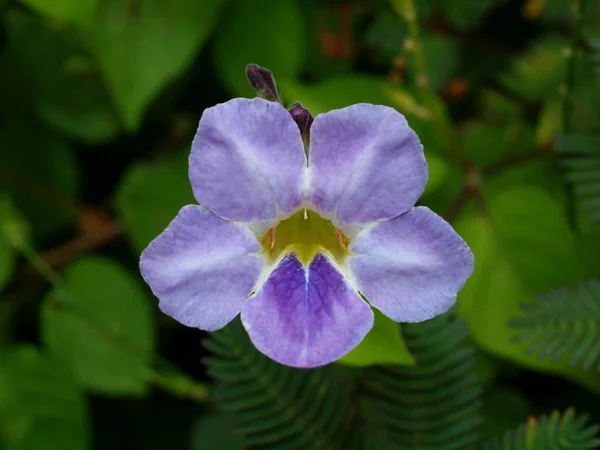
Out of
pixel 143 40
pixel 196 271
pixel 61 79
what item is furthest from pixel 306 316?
pixel 61 79

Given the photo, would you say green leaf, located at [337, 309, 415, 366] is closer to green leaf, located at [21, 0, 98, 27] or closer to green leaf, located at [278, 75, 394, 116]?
green leaf, located at [278, 75, 394, 116]

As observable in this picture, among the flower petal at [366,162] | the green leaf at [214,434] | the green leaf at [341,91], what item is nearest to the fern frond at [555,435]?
the flower petal at [366,162]

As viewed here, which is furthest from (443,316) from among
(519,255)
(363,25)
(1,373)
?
(1,373)

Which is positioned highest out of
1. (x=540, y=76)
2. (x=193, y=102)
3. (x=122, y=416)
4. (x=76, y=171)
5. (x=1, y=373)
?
(x=540, y=76)

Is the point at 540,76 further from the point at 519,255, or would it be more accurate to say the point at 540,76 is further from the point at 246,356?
the point at 246,356

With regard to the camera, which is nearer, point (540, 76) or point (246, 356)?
point (246, 356)

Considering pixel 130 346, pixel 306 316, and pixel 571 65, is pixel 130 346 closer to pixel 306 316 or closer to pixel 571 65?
pixel 306 316
